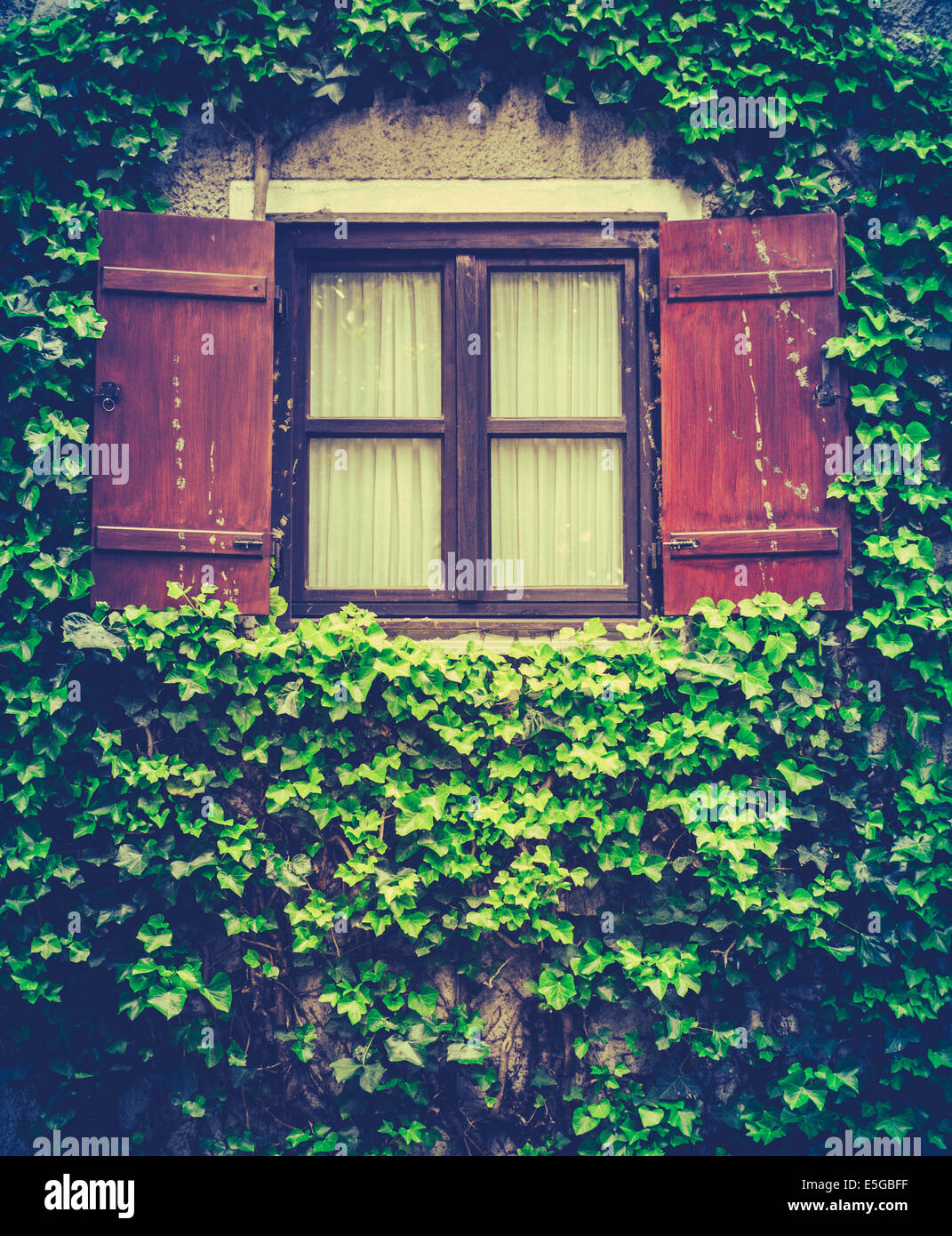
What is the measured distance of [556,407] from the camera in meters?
3.66

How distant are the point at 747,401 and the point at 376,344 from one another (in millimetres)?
1484

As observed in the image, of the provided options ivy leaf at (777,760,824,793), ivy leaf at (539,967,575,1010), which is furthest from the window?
ivy leaf at (539,967,575,1010)

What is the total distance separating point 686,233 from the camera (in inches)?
138

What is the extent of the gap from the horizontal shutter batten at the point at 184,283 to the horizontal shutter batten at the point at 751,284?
161 cm

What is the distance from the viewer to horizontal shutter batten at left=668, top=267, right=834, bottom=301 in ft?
11.3

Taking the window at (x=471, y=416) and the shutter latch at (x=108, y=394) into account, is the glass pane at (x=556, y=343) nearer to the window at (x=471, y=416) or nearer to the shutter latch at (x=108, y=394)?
the window at (x=471, y=416)

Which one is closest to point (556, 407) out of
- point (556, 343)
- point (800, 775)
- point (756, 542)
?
point (556, 343)

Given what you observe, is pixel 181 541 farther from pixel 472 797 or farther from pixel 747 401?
pixel 747 401

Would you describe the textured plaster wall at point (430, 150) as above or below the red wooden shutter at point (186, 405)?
above

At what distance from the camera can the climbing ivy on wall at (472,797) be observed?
3.25 metres

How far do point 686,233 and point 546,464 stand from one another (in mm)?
1022

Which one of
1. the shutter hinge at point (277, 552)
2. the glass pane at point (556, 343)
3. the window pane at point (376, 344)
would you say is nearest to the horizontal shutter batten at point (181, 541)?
the shutter hinge at point (277, 552)
